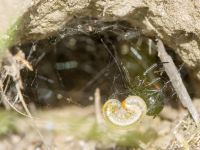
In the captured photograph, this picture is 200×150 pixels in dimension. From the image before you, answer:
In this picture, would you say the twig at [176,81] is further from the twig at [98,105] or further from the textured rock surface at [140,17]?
the twig at [98,105]

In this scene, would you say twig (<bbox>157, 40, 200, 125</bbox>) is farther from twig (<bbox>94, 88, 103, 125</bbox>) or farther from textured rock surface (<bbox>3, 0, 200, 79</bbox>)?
twig (<bbox>94, 88, 103, 125</bbox>)

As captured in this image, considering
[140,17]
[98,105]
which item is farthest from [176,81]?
[98,105]

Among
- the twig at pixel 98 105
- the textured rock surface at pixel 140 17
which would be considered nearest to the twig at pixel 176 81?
the textured rock surface at pixel 140 17

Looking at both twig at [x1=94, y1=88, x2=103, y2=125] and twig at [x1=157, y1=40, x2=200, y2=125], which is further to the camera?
twig at [x1=94, y1=88, x2=103, y2=125]

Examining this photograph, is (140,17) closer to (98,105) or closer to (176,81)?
(176,81)

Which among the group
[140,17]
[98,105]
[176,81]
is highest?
[140,17]

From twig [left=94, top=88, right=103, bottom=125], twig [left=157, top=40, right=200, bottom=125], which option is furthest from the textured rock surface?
twig [left=94, top=88, right=103, bottom=125]
